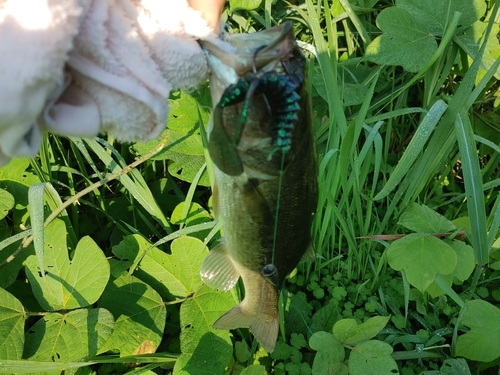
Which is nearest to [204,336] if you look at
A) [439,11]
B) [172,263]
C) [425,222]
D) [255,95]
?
[172,263]

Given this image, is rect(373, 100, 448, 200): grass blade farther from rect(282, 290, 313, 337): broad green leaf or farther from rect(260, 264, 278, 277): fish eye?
rect(282, 290, 313, 337): broad green leaf

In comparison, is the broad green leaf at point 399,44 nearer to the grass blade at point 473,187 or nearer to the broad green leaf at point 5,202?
the grass blade at point 473,187

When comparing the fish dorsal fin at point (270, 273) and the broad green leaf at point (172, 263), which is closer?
the fish dorsal fin at point (270, 273)

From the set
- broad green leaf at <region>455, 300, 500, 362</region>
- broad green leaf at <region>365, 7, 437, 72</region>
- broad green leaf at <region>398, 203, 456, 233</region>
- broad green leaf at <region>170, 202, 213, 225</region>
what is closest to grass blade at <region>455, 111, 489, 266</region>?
broad green leaf at <region>398, 203, 456, 233</region>

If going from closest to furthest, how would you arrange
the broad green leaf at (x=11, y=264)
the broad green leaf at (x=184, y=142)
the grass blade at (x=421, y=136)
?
the grass blade at (x=421, y=136) → the broad green leaf at (x=11, y=264) → the broad green leaf at (x=184, y=142)

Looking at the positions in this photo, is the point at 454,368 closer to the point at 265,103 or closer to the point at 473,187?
the point at 473,187

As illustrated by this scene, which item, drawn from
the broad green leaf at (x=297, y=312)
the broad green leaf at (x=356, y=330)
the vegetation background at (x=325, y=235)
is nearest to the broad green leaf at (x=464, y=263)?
the vegetation background at (x=325, y=235)

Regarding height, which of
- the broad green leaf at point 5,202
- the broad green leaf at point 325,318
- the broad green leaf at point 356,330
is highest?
the broad green leaf at point 5,202
